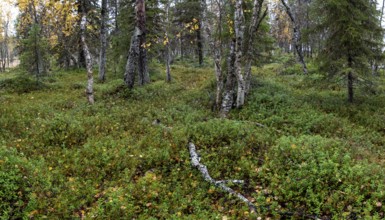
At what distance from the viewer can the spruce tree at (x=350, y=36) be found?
15.2 metres

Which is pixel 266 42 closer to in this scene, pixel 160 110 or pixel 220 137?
pixel 160 110

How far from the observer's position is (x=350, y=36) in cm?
1510

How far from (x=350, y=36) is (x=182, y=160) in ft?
38.6

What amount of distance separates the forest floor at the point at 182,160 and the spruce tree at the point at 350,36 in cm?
215

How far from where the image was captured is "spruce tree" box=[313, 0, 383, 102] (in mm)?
15203

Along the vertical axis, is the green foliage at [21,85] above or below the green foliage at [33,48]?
below

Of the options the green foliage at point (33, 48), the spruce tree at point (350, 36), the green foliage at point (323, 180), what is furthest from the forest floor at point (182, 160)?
the green foliage at point (33, 48)

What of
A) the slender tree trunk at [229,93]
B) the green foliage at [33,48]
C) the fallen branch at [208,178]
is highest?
the green foliage at [33,48]

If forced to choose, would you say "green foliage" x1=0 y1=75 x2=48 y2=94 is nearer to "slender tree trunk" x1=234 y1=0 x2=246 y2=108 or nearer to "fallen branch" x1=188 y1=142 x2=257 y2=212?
"slender tree trunk" x1=234 y1=0 x2=246 y2=108

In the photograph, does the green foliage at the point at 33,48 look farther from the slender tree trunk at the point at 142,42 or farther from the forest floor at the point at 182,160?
the slender tree trunk at the point at 142,42

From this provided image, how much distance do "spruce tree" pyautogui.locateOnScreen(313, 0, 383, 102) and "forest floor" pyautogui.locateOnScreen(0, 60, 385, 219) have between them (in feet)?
7.05

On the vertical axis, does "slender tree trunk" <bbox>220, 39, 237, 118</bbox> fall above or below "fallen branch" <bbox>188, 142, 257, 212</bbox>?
above

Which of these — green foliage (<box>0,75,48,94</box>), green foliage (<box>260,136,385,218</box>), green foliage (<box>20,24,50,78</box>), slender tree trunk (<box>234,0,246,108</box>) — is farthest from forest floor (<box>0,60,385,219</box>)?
green foliage (<box>20,24,50,78</box>)

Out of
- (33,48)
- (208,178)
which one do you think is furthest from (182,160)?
(33,48)
